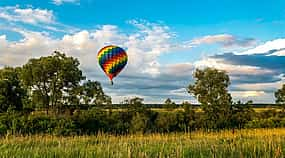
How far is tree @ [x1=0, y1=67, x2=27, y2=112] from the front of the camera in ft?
173

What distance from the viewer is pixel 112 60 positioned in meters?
39.8

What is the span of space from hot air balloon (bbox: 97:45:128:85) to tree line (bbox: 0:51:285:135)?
→ 719cm

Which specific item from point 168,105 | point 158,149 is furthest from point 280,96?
point 158,149

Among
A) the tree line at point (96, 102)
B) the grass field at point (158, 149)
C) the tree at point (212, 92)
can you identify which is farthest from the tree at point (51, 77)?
the grass field at point (158, 149)

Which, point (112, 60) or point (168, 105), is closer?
point (112, 60)

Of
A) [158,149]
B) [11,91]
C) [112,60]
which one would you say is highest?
[112,60]

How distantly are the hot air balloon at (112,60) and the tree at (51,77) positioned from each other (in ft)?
57.7

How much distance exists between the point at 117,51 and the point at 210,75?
1783 centimetres

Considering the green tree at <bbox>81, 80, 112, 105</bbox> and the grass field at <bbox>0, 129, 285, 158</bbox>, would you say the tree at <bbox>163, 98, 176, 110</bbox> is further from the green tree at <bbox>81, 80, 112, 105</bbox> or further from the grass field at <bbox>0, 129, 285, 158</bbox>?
the grass field at <bbox>0, 129, 285, 158</bbox>

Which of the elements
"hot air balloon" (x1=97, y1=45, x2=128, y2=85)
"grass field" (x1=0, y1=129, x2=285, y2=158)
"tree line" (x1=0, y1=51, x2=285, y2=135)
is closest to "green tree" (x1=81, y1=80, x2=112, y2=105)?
"tree line" (x1=0, y1=51, x2=285, y2=135)

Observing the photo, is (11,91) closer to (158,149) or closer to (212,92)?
(212,92)

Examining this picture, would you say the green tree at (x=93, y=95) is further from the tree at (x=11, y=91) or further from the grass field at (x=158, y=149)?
the grass field at (x=158, y=149)

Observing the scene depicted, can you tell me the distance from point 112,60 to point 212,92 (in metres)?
17.9

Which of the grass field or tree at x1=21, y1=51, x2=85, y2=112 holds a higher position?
tree at x1=21, y1=51, x2=85, y2=112
